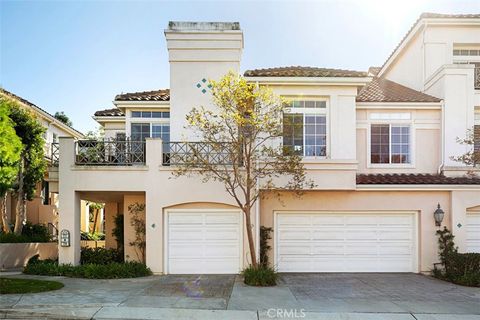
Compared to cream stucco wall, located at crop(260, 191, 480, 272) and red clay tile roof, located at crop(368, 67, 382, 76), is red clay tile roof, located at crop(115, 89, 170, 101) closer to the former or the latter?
cream stucco wall, located at crop(260, 191, 480, 272)

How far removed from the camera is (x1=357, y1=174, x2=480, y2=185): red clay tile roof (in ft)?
48.9

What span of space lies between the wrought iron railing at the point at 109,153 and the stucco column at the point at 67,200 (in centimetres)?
28

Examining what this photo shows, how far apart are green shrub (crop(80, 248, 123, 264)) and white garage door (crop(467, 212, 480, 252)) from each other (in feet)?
40.6

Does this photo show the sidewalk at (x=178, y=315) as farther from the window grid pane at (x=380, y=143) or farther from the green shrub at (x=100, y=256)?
the window grid pane at (x=380, y=143)

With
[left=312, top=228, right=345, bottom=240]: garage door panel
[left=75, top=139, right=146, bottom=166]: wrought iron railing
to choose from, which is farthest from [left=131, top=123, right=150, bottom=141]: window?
[left=312, top=228, right=345, bottom=240]: garage door panel

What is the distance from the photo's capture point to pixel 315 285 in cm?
1255

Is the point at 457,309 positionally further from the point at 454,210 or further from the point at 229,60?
the point at 229,60

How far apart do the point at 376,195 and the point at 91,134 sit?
75.0 feet

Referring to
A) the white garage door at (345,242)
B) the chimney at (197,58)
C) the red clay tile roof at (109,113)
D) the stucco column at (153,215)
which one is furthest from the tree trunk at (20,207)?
the white garage door at (345,242)

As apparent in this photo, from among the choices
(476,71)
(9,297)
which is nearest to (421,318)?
(9,297)

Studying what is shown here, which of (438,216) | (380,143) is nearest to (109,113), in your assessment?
(380,143)

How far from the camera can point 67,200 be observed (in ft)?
46.0

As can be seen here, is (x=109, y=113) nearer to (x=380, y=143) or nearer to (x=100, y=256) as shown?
(x=100, y=256)

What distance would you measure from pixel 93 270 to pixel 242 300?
17.8 feet
